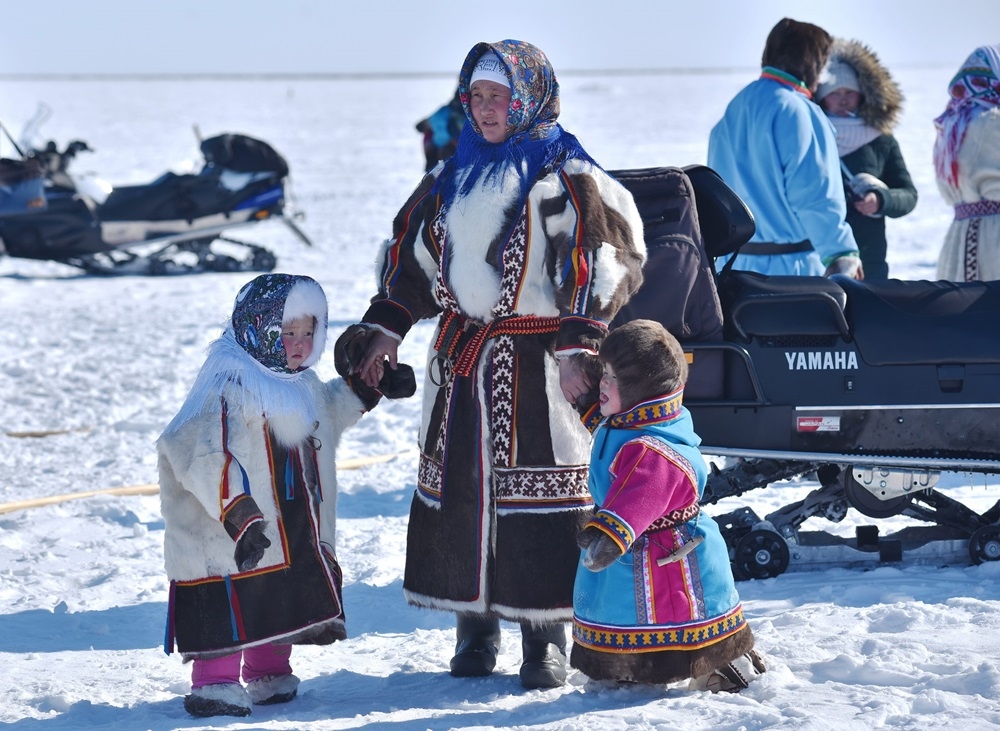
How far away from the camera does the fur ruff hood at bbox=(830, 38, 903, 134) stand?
229 inches

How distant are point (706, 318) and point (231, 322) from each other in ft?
4.83

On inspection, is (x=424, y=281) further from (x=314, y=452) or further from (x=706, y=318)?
(x=706, y=318)

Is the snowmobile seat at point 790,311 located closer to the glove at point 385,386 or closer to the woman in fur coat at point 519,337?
the woman in fur coat at point 519,337

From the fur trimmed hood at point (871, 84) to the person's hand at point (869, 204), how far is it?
36cm

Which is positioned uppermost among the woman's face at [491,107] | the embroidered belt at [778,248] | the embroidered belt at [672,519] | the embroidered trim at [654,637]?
the woman's face at [491,107]

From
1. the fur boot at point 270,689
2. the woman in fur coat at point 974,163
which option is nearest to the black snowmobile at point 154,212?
the woman in fur coat at point 974,163

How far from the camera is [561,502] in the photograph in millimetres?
3512

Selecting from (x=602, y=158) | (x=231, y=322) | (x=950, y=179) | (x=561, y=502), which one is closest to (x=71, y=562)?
(x=231, y=322)

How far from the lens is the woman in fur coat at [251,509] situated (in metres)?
3.35

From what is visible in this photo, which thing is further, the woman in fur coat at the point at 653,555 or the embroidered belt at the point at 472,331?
the embroidered belt at the point at 472,331

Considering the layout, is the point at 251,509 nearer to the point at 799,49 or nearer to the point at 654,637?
the point at 654,637

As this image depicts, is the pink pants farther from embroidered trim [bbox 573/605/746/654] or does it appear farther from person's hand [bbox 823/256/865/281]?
person's hand [bbox 823/256/865/281]

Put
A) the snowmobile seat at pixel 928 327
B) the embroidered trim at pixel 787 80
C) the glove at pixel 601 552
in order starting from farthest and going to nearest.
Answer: the embroidered trim at pixel 787 80, the snowmobile seat at pixel 928 327, the glove at pixel 601 552

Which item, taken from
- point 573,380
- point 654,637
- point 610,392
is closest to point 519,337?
point 573,380
